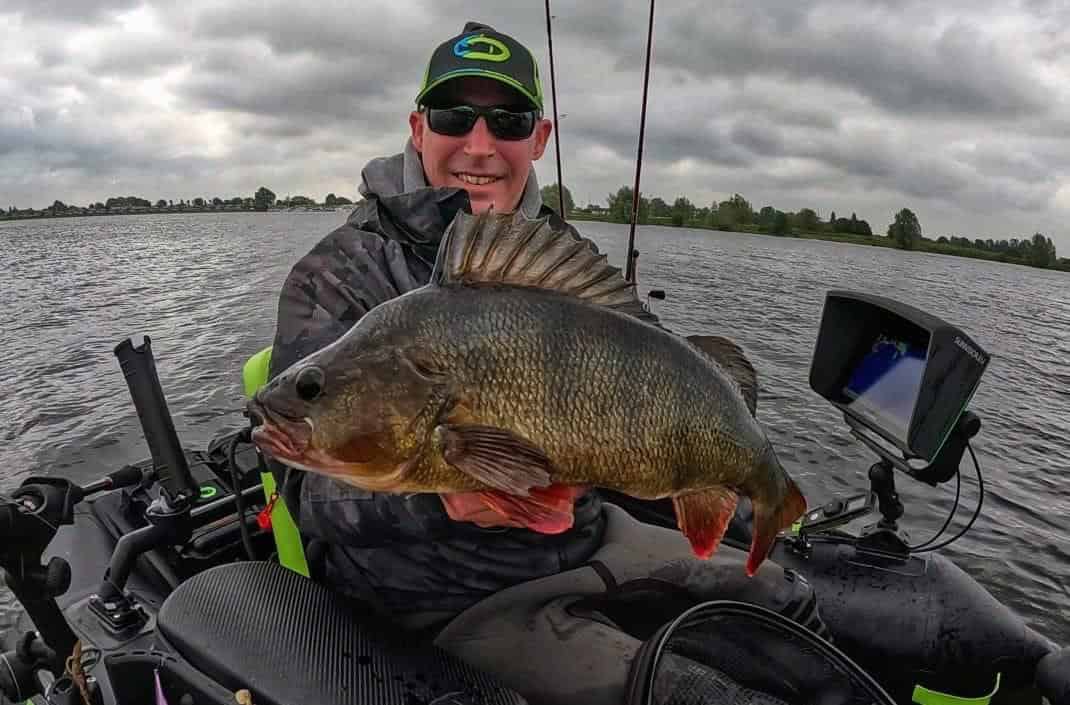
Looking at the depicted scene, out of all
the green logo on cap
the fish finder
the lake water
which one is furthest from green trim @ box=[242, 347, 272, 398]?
the lake water

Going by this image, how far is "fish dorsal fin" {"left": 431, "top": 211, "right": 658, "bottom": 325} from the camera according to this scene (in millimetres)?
1986

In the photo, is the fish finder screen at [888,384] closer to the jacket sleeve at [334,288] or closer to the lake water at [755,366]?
the jacket sleeve at [334,288]

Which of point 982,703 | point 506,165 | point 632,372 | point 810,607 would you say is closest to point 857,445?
point 982,703

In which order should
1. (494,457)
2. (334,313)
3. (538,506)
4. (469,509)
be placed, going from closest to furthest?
(494,457) < (538,506) < (469,509) < (334,313)

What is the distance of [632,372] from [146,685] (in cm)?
191

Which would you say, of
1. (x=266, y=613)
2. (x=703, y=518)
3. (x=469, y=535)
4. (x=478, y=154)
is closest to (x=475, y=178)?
(x=478, y=154)

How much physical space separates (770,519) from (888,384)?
1740 millimetres

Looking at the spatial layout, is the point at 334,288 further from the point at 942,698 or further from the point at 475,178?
the point at 942,698

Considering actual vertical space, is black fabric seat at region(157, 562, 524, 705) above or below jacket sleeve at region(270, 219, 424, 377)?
below

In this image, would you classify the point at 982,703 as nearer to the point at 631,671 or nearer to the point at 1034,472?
the point at 631,671

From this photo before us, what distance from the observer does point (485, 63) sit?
A: 124 inches

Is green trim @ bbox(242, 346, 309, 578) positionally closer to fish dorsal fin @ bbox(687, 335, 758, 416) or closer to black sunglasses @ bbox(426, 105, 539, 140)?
black sunglasses @ bbox(426, 105, 539, 140)

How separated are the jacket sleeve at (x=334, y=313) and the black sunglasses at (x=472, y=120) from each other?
28.9 inches

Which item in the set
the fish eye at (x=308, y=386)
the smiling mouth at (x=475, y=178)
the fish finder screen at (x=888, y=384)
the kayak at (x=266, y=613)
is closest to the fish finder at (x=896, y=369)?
the fish finder screen at (x=888, y=384)
